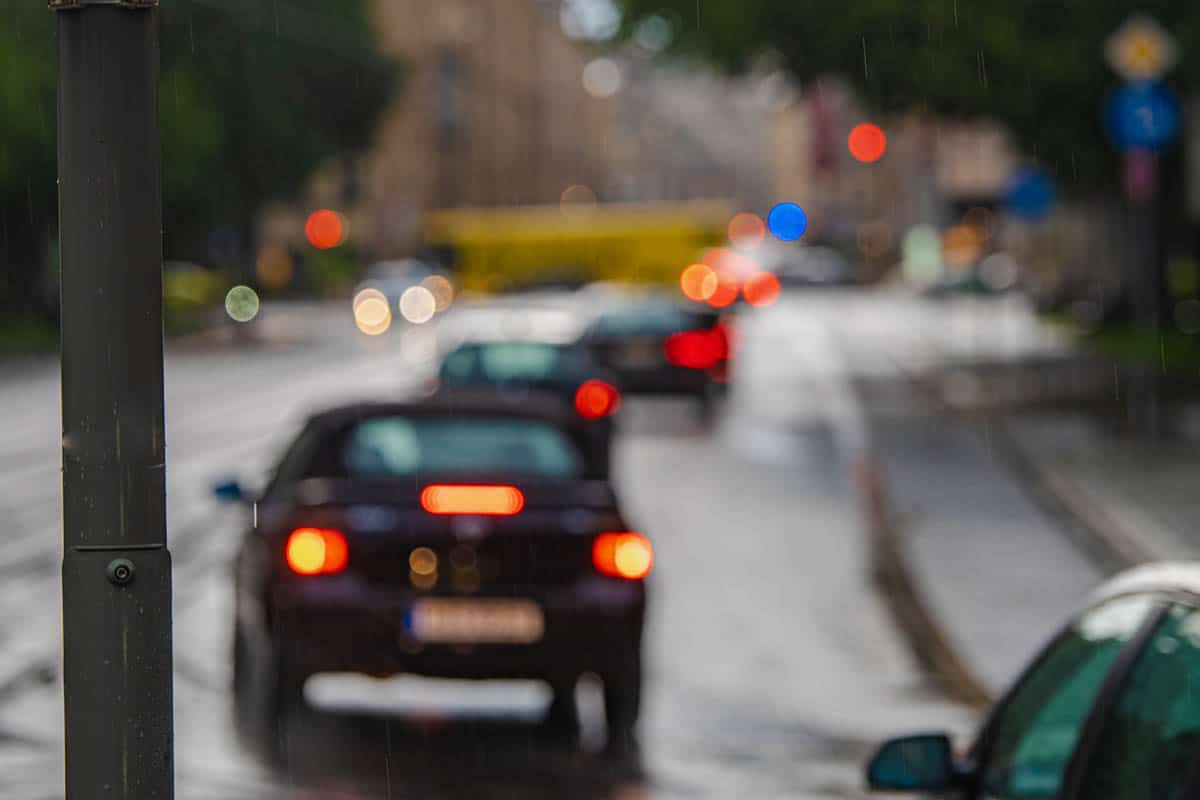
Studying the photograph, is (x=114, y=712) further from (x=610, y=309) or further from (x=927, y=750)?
(x=610, y=309)

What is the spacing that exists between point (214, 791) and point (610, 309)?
25.2 m

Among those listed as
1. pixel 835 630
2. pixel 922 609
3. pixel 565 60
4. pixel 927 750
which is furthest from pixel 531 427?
pixel 565 60

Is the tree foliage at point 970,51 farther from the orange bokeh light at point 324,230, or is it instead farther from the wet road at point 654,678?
the orange bokeh light at point 324,230

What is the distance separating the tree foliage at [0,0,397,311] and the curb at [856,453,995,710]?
3228cm

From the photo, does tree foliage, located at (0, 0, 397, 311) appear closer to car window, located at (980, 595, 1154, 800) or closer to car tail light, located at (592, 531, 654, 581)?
car tail light, located at (592, 531, 654, 581)

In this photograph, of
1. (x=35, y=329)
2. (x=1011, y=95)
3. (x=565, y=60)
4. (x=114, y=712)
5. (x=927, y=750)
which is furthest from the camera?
(x=565, y=60)

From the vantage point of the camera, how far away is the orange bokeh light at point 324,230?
89312mm

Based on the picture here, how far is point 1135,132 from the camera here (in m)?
20.0

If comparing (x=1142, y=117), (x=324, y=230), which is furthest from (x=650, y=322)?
(x=324, y=230)

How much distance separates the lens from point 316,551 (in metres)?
9.64

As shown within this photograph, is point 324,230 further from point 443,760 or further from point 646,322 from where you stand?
→ point 443,760

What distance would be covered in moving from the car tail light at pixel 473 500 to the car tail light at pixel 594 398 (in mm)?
11806

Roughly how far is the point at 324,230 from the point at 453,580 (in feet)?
263

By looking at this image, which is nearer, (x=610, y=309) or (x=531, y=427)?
(x=531, y=427)
